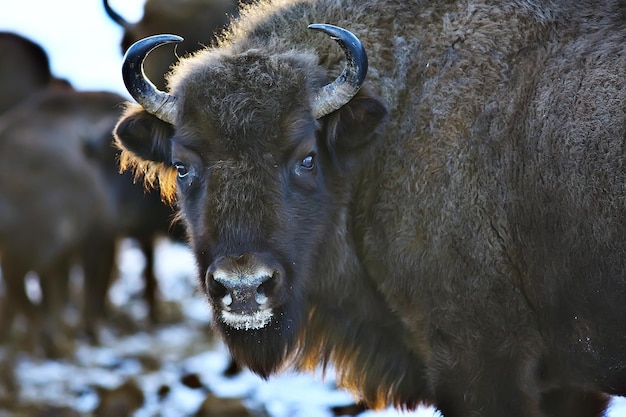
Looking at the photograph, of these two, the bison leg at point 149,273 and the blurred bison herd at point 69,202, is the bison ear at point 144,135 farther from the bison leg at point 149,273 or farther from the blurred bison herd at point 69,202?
the bison leg at point 149,273

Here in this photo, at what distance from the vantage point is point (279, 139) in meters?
4.63

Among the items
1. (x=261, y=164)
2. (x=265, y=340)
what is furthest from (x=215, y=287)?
(x=261, y=164)

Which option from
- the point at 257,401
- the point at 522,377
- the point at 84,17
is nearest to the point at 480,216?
the point at 522,377

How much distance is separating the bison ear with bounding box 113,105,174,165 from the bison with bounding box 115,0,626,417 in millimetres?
14

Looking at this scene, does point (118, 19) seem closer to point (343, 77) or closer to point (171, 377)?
point (171, 377)

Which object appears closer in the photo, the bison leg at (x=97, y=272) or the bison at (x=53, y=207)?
the bison at (x=53, y=207)

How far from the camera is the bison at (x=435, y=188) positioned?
449 centimetres

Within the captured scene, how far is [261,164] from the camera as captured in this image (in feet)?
15.0

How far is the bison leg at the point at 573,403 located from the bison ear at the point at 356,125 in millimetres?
1685

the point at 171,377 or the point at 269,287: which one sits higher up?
the point at 269,287

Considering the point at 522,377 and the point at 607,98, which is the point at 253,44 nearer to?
the point at 607,98

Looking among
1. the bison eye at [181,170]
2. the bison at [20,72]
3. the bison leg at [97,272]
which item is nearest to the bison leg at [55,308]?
the bison leg at [97,272]

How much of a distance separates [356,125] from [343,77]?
288 mm

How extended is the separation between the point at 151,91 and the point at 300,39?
940 mm
